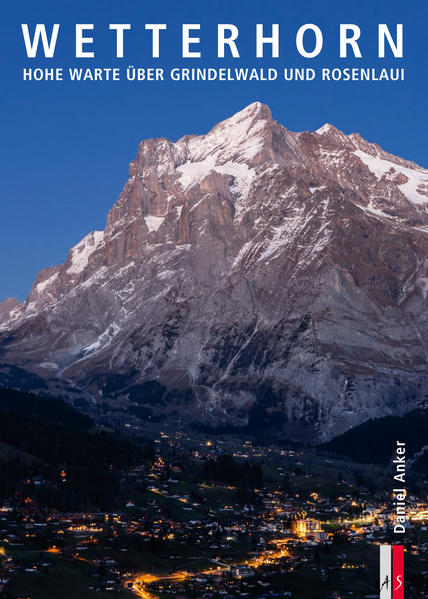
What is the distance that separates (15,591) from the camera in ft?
630

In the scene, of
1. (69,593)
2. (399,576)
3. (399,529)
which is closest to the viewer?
(399,576)

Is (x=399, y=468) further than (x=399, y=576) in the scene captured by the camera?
Yes

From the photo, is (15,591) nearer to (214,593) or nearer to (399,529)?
(214,593)

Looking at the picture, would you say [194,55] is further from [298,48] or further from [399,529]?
[399,529]

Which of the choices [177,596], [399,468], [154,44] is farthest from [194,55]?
[177,596]

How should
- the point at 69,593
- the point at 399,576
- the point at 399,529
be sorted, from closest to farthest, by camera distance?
the point at 399,576 → the point at 399,529 → the point at 69,593

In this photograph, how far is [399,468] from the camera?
640 feet

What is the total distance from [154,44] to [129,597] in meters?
94.8

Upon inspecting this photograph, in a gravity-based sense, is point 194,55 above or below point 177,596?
above

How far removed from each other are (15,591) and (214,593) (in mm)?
33897

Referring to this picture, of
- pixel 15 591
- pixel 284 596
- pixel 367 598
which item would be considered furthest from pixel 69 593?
pixel 367 598

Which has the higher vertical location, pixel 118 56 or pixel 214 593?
pixel 118 56

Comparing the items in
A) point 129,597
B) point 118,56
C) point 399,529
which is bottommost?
point 129,597

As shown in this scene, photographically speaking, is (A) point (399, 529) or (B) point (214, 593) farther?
(B) point (214, 593)
